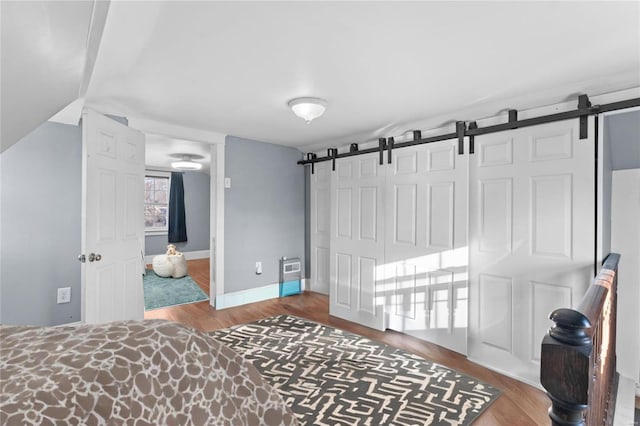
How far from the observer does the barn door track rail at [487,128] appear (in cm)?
211

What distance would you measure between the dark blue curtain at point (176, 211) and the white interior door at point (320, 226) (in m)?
3.98

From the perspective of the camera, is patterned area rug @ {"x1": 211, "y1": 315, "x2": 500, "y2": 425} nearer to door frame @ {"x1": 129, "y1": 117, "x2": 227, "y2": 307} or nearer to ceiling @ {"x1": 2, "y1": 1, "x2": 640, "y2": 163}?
door frame @ {"x1": 129, "y1": 117, "x2": 227, "y2": 307}

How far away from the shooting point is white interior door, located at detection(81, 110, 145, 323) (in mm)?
2436

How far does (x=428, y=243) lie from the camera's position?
2957mm

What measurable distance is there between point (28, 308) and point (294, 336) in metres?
2.40

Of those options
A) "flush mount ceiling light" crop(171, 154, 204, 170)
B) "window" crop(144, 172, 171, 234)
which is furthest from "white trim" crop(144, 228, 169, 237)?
"flush mount ceiling light" crop(171, 154, 204, 170)

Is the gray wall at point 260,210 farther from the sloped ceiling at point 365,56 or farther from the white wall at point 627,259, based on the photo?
the white wall at point 627,259

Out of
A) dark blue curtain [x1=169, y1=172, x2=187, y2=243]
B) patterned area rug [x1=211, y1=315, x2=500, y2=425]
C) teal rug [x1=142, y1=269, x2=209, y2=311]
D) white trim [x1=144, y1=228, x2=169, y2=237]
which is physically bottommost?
patterned area rug [x1=211, y1=315, x2=500, y2=425]

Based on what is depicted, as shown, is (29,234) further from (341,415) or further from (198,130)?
(341,415)

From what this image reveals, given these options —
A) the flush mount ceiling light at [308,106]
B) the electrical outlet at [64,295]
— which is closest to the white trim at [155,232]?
the electrical outlet at [64,295]

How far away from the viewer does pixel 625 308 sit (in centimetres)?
229

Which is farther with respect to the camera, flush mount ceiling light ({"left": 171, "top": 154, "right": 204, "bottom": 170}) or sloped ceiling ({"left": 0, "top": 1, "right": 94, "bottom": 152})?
flush mount ceiling light ({"left": 171, "top": 154, "right": 204, "bottom": 170})

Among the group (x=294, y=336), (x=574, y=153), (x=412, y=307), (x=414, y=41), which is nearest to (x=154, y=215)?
(x=294, y=336)

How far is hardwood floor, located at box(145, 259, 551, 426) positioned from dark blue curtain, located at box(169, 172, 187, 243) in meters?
2.27
